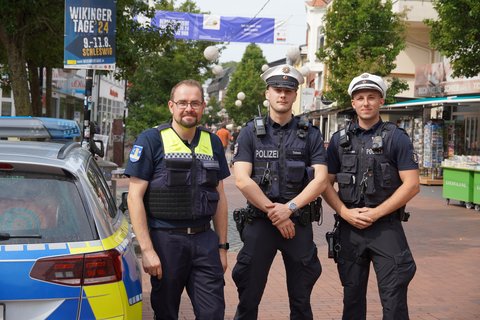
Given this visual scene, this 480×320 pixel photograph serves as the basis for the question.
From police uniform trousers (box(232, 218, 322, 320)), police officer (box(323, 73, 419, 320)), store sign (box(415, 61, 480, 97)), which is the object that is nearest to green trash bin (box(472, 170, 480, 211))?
store sign (box(415, 61, 480, 97))

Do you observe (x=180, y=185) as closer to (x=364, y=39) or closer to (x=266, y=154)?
(x=266, y=154)

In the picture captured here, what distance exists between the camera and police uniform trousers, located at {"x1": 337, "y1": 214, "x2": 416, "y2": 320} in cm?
448

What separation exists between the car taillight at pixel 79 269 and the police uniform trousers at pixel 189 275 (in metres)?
0.69

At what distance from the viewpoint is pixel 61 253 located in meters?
3.27

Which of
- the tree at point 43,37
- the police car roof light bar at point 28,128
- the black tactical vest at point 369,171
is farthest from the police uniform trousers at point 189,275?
the tree at point 43,37

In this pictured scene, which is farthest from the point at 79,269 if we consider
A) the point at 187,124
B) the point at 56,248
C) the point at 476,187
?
the point at 476,187

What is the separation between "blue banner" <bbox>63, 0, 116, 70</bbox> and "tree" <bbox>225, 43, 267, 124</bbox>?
49.4m

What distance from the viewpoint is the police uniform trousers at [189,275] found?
4.11m

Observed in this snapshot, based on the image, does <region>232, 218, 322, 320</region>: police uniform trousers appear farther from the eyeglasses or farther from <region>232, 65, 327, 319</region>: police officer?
the eyeglasses

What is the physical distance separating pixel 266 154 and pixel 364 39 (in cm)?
2478

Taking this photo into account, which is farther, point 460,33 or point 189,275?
point 460,33

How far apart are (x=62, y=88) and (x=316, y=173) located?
30924mm

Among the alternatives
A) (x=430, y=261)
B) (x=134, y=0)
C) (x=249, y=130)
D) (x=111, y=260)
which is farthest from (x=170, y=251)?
(x=134, y=0)

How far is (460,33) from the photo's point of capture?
48.3 feet
